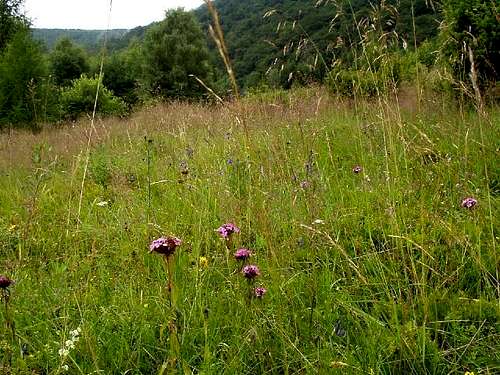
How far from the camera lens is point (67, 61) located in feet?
104

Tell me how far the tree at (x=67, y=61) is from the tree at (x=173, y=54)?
7.22m

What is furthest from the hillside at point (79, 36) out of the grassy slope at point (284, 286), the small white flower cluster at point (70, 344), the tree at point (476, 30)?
the tree at point (476, 30)

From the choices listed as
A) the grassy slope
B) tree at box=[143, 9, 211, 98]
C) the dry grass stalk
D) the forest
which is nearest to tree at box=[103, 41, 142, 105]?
tree at box=[143, 9, 211, 98]

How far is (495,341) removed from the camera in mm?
1216

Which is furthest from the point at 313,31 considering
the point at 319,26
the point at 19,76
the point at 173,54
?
the point at 173,54

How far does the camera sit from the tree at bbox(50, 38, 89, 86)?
102ft

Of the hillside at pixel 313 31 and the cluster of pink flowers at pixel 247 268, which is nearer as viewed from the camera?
the cluster of pink flowers at pixel 247 268

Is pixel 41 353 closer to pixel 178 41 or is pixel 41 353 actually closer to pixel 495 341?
pixel 495 341

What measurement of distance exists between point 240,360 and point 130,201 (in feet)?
5.83

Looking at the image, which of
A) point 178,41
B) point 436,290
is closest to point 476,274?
point 436,290

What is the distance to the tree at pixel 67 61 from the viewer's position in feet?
102

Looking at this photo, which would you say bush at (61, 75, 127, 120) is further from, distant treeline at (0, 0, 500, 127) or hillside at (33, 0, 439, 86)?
hillside at (33, 0, 439, 86)

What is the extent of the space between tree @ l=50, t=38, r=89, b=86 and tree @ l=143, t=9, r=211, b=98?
722cm

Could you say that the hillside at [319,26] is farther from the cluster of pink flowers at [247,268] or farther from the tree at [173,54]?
the tree at [173,54]
